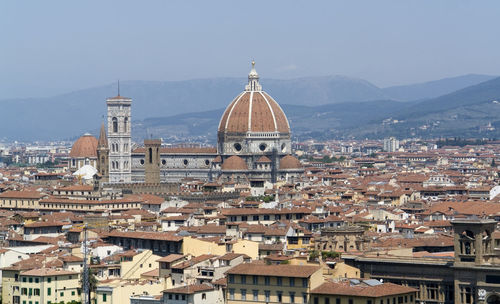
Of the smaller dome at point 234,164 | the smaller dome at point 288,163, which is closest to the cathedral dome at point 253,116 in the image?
the smaller dome at point 234,164

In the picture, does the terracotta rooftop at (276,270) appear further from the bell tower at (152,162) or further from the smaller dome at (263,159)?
the smaller dome at (263,159)

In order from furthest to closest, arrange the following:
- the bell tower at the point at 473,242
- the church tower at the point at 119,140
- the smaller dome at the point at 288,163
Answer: the church tower at the point at 119,140 → the smaller dome at the point at 288,163 → the bell tower at the point at 473,242

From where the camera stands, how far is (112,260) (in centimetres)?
6856

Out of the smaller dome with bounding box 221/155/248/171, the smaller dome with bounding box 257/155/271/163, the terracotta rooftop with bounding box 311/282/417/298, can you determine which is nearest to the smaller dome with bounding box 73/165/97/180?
the smaller dome with bounding box 221/155/248/171

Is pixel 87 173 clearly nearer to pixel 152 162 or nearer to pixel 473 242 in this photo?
pixel 152 162

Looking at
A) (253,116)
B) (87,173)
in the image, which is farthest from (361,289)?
(253,116)

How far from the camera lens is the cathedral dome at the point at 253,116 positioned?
555 feet

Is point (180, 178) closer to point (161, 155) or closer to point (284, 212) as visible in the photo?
point (161, 155)

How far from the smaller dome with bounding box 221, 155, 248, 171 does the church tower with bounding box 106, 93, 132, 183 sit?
1281cm

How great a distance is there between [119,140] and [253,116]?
1680cm

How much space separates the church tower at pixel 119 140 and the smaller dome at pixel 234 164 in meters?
12.8

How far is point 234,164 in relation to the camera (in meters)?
163

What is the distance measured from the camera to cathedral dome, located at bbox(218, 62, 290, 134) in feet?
555

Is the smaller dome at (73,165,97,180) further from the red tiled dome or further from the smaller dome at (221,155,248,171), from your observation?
the red tiled dome
